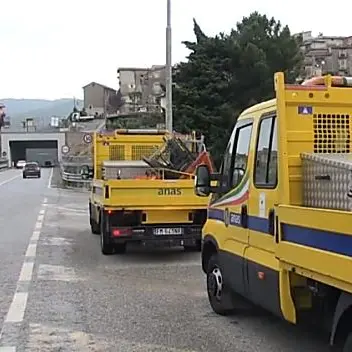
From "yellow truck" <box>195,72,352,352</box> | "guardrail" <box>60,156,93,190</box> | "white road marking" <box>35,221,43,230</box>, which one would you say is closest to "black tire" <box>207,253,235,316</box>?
"yellow truck" <box>195,72,352,352</box>

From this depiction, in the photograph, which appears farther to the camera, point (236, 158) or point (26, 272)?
point (26, 272)

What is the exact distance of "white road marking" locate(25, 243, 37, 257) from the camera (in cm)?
1312

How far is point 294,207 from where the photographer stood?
5.45 meters

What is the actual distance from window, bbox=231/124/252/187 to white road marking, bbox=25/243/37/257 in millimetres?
6603

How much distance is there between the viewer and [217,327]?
736 centimetres

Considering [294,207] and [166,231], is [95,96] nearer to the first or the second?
[166,231]

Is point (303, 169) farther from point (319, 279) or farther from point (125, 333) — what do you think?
point (125, 333)

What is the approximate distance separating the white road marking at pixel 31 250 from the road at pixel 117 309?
0.02 m

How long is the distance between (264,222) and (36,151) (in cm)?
14846

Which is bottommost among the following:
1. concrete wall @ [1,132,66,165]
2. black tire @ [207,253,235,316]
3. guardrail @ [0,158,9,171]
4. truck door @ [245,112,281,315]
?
guardrail @ [0,158,9,171]

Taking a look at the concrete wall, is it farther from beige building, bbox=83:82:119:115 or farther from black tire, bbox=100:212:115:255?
black tire, bbox=100:212:115:255

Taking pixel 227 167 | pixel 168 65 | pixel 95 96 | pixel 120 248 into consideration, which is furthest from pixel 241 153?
pixel 95 96

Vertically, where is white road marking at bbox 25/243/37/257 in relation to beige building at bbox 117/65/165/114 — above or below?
below

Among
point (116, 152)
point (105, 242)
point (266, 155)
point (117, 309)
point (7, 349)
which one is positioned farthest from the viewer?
point (116, 152)
